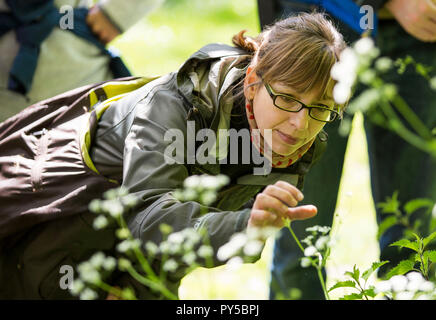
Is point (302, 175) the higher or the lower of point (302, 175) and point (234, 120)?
the lower

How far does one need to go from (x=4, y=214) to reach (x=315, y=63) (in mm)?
925

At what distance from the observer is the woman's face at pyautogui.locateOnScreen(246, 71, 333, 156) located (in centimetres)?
167

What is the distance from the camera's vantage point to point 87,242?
1.89m

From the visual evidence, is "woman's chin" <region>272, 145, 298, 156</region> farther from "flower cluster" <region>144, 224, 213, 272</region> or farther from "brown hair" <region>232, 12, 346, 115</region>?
"flower cluster" <region>144, 224, 213, 272</region>

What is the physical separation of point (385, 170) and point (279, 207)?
1.30 meters

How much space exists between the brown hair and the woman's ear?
0.05ft

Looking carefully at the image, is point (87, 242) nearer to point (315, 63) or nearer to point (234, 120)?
point (234, 120)

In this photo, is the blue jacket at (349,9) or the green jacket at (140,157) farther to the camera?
the blue jacket at (349,9)

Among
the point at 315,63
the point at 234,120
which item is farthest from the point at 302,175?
the point at 315,63

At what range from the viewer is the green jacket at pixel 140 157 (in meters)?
1.59

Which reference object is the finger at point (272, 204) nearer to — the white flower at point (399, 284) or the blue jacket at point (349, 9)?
the white flower at point (399, 284)
